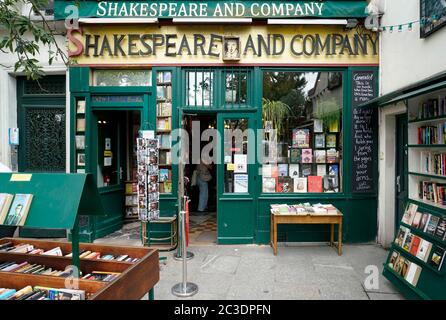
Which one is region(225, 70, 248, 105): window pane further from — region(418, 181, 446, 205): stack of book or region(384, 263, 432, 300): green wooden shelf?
region(384, 263, 432, 300): green wooden shelf

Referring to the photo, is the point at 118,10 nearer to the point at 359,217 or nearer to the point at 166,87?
the point at 166,87

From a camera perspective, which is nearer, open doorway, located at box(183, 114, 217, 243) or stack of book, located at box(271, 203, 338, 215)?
stack of book, located at box(271, 203, 338, 215)

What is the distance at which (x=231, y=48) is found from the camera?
232 inches

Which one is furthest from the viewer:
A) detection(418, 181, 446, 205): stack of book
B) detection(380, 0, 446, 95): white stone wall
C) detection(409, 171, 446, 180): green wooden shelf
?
detection(380, 0, 446, 95): white stone wall

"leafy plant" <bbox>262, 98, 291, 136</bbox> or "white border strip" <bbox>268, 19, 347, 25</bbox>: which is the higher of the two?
"white border strip" <bbox>268, 19, 347, 25</bbox>

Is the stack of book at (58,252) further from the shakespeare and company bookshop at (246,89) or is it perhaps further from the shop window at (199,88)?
the shop window at (199,88)

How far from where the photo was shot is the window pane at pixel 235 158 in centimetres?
601

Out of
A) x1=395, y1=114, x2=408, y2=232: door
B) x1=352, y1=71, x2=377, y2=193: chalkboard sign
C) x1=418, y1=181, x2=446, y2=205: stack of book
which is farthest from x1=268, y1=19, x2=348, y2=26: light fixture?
x1=418, y1=181, x2=446, y2=205: stack of book

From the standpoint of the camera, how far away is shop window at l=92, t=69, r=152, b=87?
6117 millimetres

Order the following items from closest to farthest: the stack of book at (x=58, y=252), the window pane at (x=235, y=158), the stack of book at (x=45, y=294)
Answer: the stack of book at (x=45, y=294), the stack of book at (x=58, y=252), the window pane at (x=235, y=158)

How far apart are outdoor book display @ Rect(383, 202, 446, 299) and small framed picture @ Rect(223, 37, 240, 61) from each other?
161 inches

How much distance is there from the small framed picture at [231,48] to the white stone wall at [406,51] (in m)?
2.96

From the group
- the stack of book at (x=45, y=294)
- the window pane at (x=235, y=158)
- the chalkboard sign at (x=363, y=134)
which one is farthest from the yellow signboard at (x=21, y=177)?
the chalkboard sign at (x=363, y=134)

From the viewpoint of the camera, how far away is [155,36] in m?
5.97
